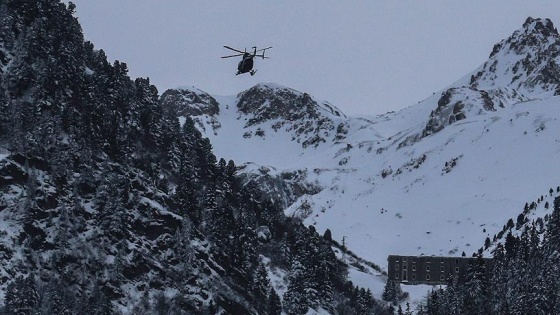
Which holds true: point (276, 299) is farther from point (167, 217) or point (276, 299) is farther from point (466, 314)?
point (466, 314)

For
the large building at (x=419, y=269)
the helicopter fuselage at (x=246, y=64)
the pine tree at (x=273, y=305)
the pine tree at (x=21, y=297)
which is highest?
the large building at (x=419, y=269)

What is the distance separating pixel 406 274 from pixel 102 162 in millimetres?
79537

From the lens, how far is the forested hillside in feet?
390

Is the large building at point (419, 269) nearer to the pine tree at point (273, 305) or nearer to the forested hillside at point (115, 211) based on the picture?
the forested hillside at point (115, 211)

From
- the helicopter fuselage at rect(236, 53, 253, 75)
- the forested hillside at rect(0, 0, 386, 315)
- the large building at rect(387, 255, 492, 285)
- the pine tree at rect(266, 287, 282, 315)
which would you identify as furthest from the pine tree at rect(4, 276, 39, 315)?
the large building at rect(387, 255, 492, 285)

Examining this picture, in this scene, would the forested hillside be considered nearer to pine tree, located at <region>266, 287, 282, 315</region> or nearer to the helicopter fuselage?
pine tree, located at <region>266, 287, 282, 315</region>

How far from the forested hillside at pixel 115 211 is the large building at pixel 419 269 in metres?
18.9

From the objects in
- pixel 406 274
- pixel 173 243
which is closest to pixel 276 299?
pixel 173 243

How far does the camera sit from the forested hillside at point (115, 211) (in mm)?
118812

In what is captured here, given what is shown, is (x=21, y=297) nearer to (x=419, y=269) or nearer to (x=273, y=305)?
(x=273, y=305)

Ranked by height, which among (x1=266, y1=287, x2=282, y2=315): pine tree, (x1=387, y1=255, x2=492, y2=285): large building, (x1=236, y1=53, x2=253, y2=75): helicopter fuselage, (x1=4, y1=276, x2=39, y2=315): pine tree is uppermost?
(x1=387, y1=255, x2=492, y2=285): large building

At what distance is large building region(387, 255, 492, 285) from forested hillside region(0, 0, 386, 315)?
62.0ft

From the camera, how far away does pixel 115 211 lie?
128375mm

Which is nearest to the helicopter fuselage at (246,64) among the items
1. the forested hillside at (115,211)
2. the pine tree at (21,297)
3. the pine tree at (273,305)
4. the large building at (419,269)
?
the pine tree at (21,297)
